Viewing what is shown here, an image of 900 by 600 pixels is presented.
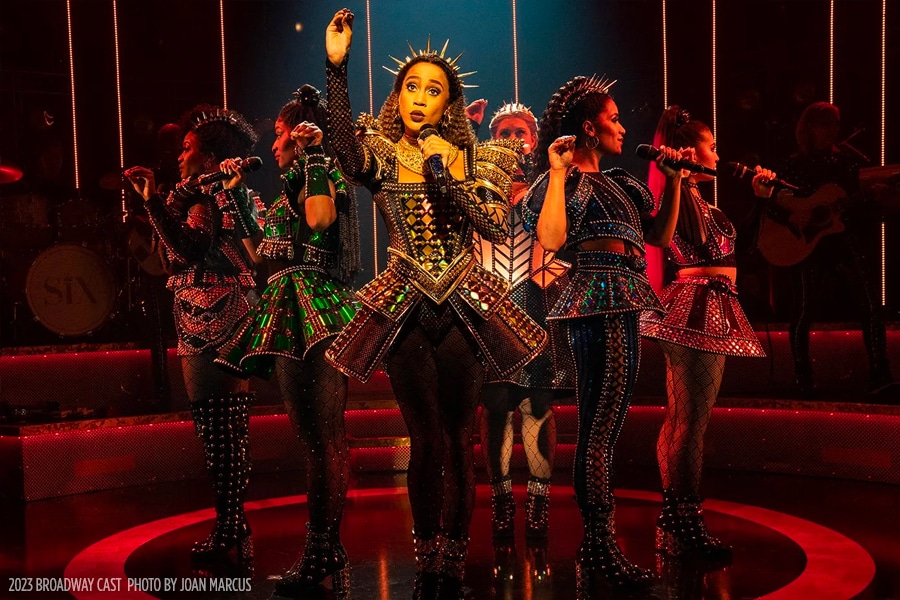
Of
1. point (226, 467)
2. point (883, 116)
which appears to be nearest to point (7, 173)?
point (226, 467)

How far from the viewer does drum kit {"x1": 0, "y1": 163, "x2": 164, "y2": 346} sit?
6691 mm

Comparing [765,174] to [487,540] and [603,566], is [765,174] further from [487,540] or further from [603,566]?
[487,540]

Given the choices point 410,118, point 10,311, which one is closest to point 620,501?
point 410,118

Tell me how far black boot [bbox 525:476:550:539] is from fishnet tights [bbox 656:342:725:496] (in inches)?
23.2

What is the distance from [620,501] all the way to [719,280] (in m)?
1.51

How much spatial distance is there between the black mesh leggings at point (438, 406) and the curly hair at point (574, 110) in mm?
947

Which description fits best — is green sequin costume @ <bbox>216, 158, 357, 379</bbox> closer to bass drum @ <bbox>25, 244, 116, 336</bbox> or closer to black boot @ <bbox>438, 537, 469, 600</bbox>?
black boot @ <bbox>438, 537, 469, 600</bbox>

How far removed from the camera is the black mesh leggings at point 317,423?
12.1 ft

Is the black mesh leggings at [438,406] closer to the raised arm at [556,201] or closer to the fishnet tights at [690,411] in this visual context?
the raised arm at [556,201]

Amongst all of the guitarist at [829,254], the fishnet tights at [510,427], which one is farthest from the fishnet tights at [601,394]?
the guitarist at [829,254]

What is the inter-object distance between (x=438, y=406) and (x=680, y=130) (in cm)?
173

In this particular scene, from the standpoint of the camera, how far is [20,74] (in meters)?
7.18

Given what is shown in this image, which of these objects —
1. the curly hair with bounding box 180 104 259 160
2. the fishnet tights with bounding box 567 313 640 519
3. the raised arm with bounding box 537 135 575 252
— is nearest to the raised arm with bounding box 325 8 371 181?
the raised arm with bounding box 537 135 575 252

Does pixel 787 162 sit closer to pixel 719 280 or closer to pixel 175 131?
pixel 719 280
